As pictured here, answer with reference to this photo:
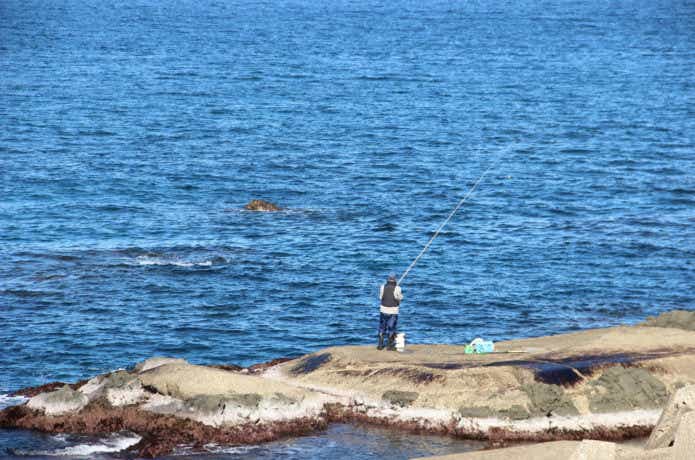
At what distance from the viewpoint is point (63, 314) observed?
165 ft

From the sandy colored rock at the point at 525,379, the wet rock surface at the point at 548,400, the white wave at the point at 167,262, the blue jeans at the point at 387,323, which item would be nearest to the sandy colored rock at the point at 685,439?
the wet rock surface at the point at 548,400

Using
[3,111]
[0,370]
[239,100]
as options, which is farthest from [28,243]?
[239,100]

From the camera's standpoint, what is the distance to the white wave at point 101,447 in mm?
32844

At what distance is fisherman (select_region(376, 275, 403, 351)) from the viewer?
3844cm

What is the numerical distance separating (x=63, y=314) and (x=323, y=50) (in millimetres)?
100912

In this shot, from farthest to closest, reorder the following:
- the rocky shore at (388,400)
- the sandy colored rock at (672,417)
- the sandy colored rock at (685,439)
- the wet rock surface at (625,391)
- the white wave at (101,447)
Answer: the wet rock surface at (625,391) < the rocky shore at (388,400) < the white wave at (101,447) < the sandy colored rock at (672,417) < the sandy colored rock at (685,439)

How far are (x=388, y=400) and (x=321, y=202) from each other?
35.9 metres

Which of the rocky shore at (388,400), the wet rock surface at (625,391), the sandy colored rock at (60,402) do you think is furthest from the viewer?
the sandy colored rock at (60,402)

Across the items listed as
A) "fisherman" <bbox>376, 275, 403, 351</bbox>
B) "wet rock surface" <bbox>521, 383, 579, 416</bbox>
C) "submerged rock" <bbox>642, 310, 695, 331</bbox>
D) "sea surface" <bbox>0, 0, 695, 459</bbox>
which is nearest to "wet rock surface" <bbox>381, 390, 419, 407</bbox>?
"sea surface" <bbox>0, 0, 695, 459</bbox>

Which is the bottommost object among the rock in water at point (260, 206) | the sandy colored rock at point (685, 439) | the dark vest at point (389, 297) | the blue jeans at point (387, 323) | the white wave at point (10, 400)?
the sandy colored rock at point (685, 439)

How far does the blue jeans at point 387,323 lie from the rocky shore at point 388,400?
2.07m

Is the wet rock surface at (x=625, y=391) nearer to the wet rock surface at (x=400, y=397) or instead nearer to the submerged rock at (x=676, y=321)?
the wet rock surface at (x=400, y=397)

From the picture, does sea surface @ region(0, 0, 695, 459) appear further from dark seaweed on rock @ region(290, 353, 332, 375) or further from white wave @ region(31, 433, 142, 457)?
dark seaweed on rock @ region(290, 353, 332, 375)

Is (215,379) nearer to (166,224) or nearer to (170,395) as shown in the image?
(170,395)
